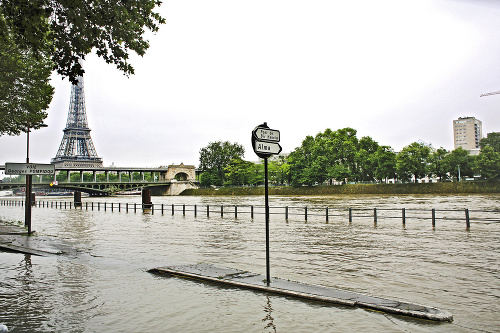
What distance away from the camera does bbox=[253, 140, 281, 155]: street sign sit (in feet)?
24.0

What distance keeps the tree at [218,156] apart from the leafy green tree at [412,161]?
62.7m

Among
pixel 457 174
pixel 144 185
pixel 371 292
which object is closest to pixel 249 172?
pixel 144 185

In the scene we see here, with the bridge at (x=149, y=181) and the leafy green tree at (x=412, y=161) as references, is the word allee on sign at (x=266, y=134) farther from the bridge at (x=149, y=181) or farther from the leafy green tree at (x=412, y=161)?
the bridge at (x=149, y=181)

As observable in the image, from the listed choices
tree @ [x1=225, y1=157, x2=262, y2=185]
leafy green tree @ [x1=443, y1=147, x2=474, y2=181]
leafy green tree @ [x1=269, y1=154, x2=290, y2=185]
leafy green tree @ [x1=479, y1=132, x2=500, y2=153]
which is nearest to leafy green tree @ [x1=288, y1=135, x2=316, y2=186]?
leafy green tree @ [x1=269, y1=154, x2=290, y2=185]

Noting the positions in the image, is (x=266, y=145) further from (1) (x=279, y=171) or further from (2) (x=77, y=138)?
(2) (x=77, y=138)

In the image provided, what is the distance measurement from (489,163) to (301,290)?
264 feet

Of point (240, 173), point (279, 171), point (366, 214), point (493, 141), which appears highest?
point (493, 141)

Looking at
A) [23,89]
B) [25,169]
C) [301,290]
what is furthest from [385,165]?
[301,290]

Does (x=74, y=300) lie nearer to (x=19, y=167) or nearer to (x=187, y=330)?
(x=187, y=330)

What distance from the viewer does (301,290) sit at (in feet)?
22.7

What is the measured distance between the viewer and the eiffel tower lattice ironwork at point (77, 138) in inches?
5591

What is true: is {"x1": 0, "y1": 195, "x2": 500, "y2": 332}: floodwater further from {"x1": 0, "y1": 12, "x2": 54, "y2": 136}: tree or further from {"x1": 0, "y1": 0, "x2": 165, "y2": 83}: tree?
{"x1": 0, "y1": 12, "x2": 54, "y2": 136}: tree

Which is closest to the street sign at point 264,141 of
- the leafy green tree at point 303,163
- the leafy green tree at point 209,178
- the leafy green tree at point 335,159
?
the leafy green tree at point 335,159

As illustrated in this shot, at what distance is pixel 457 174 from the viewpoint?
91.6m
